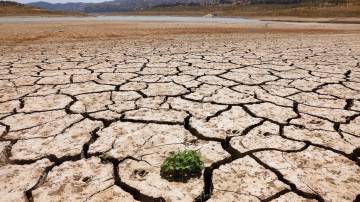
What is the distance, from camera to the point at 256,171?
5.80 feet

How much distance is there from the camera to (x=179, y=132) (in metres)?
2.28

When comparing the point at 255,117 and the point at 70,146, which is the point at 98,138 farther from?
the point at 255,117

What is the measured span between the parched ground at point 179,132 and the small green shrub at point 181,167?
50 millimetres

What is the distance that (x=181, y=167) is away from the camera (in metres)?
1.70

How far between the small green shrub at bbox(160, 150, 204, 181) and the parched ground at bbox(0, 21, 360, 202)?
0.05 meters

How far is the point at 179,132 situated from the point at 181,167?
23.4 inches

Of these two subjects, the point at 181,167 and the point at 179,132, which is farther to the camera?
the point at 179,132

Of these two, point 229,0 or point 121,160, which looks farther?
point 229,0

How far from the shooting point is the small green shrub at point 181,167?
5.57 feet

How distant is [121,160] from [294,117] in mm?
1429

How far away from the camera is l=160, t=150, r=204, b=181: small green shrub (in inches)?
66.8

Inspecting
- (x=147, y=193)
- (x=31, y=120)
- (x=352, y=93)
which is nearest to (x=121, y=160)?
(x=147, y=193)

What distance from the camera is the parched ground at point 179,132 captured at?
1.62 metres

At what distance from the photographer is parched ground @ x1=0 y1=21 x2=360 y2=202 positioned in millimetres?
1623
